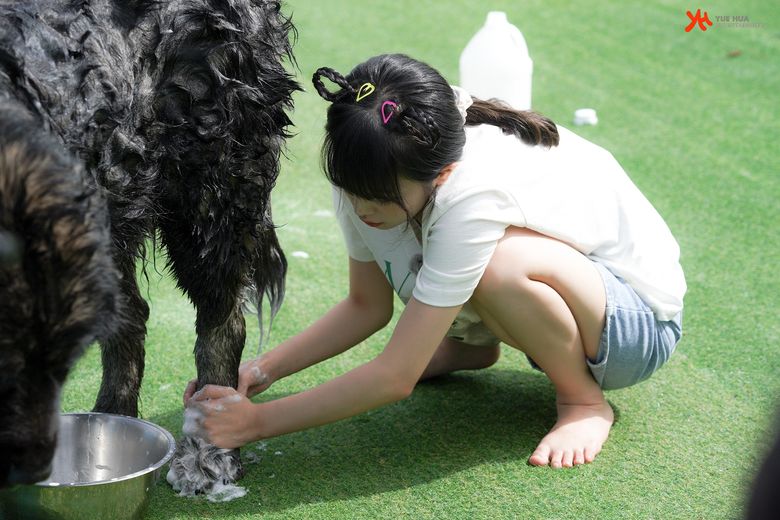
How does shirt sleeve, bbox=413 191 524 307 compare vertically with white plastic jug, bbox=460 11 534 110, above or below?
below

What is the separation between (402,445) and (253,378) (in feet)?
1.70

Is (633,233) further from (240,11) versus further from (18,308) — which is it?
(18,308)

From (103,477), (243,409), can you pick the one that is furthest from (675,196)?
(103,477)

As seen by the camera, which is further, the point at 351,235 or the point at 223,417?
the point at 351,235

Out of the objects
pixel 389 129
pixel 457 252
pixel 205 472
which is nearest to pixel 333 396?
pixel 205 472

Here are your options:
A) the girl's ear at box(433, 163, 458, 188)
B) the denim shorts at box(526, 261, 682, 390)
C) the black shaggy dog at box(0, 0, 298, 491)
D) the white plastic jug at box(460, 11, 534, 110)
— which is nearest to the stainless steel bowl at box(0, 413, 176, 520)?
the black shaggy dog at box(0, 0, 298, 491)

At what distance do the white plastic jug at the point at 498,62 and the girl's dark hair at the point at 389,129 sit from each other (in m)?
1.72

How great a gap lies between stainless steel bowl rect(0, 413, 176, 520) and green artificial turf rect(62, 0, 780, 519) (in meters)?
0.18

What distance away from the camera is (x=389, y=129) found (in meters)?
2.61

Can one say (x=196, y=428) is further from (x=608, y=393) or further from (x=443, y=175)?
(x=608, y=393)

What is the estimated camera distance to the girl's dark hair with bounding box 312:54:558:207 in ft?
8.59

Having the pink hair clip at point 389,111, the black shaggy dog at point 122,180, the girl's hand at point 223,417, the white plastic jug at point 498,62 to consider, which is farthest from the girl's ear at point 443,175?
the white plastic jug at point 498,62

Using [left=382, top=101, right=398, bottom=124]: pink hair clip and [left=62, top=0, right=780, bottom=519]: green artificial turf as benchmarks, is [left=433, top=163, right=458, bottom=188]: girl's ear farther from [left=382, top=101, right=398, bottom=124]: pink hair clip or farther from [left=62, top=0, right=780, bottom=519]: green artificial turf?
[left=62, top=0, right=780, bottom=519]: green artificial turf

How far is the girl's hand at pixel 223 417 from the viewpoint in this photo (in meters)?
2.76
